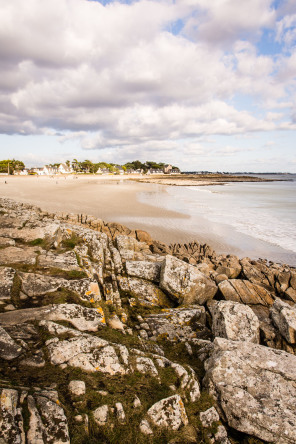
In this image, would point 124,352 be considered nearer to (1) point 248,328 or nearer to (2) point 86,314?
(2) point 86,314

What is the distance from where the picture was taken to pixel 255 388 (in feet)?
13.8

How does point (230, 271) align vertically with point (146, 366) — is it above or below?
below

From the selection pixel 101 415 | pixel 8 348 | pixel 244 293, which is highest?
pixel 8 348

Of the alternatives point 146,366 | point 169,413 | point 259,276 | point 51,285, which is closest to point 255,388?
point 169,413

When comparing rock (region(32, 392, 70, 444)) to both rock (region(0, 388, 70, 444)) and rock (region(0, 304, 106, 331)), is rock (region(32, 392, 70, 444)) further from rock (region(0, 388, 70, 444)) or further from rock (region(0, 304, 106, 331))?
rock (region(0, 304, 106, 331))

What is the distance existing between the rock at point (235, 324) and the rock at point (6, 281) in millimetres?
5062

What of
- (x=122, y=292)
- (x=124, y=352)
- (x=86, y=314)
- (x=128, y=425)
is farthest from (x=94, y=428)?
(x=122, y=292)

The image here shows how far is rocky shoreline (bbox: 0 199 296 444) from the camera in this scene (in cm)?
330

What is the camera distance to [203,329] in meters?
6.62

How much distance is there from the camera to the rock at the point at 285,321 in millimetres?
6098

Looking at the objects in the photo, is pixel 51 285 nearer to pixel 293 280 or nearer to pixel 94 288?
pixel 94 288

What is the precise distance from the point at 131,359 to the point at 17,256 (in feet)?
15.9

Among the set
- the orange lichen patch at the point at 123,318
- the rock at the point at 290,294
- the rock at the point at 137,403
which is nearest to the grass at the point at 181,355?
the orange lichen patch at the point at 123,318

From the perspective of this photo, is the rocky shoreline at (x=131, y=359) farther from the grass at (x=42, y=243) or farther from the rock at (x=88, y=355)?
the grass at (x=42, y=243)
